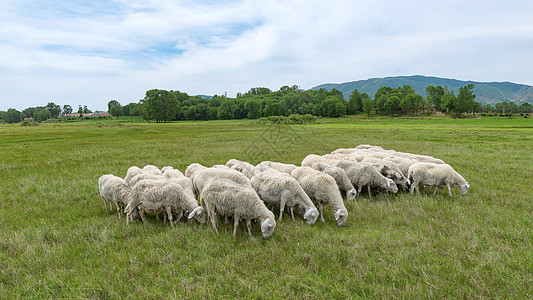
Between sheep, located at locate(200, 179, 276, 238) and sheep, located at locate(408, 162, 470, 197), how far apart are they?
694 centimetres

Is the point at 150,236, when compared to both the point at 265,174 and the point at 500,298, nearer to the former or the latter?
the point at 265,174

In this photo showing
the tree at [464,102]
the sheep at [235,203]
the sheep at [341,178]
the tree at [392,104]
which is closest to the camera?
the sheep at [235,203]

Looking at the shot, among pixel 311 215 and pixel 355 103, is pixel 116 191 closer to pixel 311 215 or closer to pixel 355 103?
pixel 311 215

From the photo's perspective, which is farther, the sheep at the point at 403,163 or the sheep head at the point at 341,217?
the sheep at the point at 403,163

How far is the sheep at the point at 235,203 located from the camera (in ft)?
A: 23.1

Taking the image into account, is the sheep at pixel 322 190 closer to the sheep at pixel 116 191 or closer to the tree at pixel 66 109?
the sheep at pixel 116 191

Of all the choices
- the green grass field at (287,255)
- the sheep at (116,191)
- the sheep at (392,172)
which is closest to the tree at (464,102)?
the sheep at (392,172)

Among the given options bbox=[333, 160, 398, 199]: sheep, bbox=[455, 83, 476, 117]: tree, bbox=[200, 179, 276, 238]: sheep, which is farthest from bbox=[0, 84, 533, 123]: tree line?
bbox=[200, 179, 276, 238]: sheep

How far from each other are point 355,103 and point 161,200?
155 m

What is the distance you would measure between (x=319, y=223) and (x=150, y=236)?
4907 mm

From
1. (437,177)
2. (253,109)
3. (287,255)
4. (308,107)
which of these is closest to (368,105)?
(308,107)

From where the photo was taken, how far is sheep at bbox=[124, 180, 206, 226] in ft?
25.0

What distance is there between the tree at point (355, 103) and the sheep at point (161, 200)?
147 meters

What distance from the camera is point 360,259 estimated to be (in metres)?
5.51
